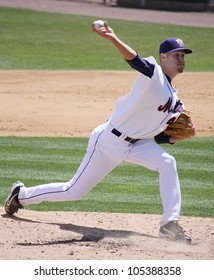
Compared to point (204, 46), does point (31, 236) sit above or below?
above

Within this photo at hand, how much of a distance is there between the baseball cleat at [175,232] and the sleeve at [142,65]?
1271mm

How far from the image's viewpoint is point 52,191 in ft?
25.5

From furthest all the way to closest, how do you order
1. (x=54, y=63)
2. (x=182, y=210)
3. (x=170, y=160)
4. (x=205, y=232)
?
(x=54, y=63) → (x=182, y=210) → (x=205, y=232) → (x=170, y=160)

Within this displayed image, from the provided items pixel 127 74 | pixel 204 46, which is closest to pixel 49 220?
pixel 127 74

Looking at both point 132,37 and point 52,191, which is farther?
point 132,37

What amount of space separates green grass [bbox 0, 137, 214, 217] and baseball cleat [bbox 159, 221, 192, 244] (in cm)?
128

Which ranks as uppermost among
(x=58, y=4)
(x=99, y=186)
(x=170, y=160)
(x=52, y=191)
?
(x=170, y=160)

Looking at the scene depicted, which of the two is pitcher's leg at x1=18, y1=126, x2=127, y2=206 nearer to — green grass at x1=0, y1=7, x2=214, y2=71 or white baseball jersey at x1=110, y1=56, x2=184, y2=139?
white baseball jersey at x1=110, y1=56, x2=184, y2=139

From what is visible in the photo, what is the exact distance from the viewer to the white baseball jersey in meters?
7.28

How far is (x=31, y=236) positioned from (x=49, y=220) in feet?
2.08

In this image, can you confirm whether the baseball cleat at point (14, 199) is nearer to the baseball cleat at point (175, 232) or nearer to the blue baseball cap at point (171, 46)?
the baseball cleat at point (175, 232)

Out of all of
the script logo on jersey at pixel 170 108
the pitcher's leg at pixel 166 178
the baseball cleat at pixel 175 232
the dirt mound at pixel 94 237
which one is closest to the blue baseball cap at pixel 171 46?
the script logo on jersey at pixel 170 108

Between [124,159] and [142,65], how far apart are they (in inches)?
34.5

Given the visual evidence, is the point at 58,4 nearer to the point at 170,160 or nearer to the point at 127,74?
the point at 127,74
